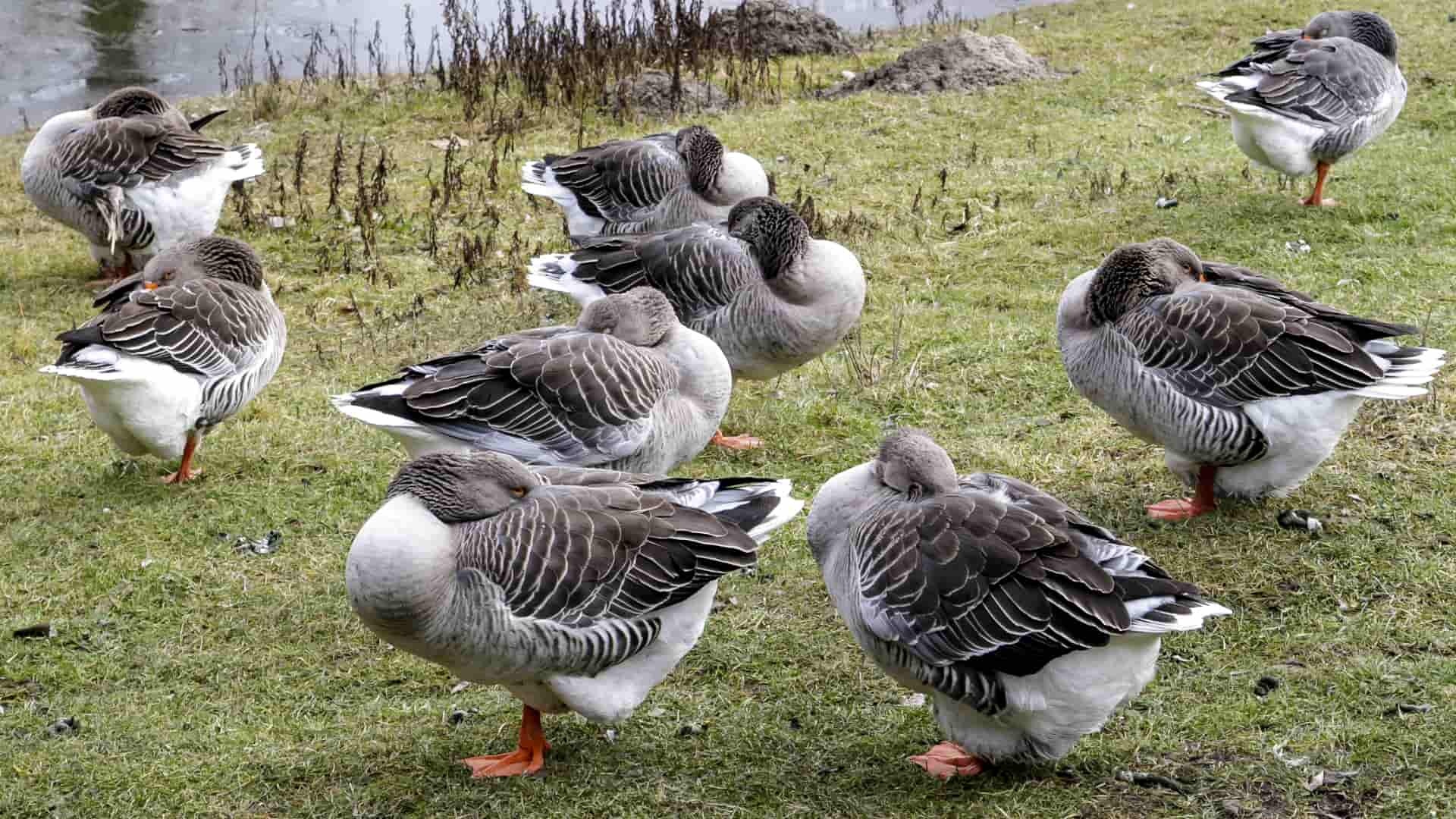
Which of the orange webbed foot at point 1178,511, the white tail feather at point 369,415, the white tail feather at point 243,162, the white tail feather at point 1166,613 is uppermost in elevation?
the white tail feather at point 1166,613

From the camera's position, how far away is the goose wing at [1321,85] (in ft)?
31.3

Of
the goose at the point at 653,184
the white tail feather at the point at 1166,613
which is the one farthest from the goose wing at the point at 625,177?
the white tail feather at the point at 1166,613

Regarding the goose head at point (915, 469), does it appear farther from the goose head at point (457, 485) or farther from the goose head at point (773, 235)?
the goose head at point (773, 235)

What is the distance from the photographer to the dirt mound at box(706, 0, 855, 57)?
592 inches

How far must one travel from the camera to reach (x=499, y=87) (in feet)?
45.7

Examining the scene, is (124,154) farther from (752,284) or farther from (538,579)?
(538,579)

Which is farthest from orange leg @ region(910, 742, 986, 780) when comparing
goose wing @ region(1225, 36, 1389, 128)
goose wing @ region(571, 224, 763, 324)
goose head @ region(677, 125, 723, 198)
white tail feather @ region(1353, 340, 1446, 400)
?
goose wing @ region(1225, 36, 1389, 128)

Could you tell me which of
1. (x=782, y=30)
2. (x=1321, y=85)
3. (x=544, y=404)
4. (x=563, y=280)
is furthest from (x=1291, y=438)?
(x=782, y=30)

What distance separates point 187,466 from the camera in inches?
270

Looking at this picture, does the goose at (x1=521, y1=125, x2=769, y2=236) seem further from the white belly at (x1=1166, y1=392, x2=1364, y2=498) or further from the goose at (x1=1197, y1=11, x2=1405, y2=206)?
the white belly at (x1=1166, y1=392, x2=1364, y2=498)

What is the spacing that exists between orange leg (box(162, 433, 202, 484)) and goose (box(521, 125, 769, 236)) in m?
3.09

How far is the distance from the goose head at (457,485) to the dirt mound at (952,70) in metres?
9.72

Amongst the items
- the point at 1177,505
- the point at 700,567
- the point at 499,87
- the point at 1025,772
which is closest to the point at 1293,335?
the point at 1177,505

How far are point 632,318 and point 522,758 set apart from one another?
2.30 meters
